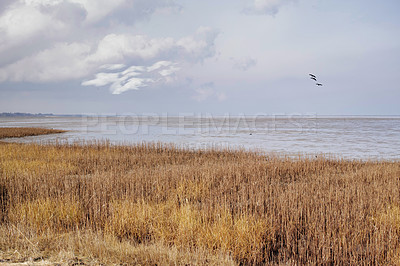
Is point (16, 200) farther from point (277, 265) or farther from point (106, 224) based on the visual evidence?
point (277, 265)

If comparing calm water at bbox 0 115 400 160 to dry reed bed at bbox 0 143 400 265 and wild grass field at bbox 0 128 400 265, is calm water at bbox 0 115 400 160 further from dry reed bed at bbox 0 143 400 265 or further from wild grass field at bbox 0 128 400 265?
wild grass field at bbox 0 128 400 265

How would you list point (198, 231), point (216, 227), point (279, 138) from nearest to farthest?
point (216, 227) < point (198, 231) < point (279, 138)

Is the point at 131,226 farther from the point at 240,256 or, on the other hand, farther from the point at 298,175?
the point at 298,175

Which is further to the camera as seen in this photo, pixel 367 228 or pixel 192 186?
pixel 192 186

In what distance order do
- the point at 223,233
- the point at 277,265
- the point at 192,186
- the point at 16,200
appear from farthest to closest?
the point at 192,186
the point at 16,200
the point at 223,233
the point at 277,265

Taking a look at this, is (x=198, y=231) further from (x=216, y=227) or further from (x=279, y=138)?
(x=279, y=138)

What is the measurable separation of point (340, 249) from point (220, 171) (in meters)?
6.84

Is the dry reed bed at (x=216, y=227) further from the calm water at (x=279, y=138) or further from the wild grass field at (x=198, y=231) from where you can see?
the calm water at (x=279, y=138)

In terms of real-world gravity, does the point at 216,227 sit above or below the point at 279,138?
above

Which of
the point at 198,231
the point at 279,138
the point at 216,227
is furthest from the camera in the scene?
the point at 279,138

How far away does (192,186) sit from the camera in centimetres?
910

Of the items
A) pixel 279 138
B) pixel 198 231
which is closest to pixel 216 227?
pixel 198 231

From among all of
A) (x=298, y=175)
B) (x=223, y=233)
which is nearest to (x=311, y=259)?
(x=223, y=233)

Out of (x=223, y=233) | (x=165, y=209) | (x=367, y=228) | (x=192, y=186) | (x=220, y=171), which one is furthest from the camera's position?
(x=220, y=171)
